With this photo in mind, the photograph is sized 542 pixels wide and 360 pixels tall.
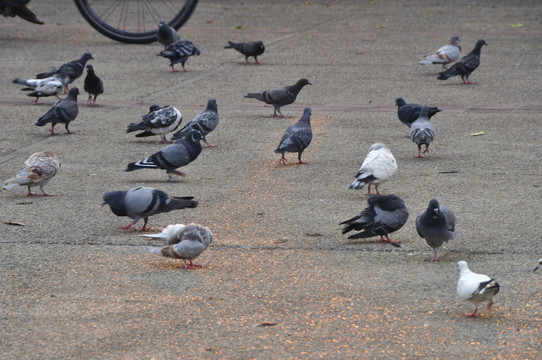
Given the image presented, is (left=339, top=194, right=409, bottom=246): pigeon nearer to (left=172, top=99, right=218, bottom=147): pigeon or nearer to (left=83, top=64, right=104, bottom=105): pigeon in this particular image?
(left=172, top=99, right=218, bottom=147): pigeon

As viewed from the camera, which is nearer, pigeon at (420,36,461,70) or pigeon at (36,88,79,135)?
pigeon at (36,88,79,135)

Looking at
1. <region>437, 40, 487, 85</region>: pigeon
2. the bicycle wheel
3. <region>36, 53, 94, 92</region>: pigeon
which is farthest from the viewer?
the bicycle wheel

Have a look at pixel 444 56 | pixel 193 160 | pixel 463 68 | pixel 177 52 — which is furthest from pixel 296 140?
pixel 444 56

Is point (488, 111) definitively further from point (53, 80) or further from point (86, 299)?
point (86, 299)

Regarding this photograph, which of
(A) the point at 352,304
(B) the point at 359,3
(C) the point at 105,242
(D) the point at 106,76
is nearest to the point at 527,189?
(A) the point at 352,304

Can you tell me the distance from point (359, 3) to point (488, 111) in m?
11.1

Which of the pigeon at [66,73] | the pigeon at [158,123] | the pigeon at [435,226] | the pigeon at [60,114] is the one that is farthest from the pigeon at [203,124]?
the pigeon at [435,226]

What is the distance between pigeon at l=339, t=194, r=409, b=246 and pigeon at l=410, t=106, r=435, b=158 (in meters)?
2.24

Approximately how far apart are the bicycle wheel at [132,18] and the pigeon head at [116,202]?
8.67 m

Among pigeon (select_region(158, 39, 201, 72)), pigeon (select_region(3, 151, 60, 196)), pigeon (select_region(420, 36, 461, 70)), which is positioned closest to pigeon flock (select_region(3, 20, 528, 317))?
pigeon (select_region(3, 151, 60, 196))

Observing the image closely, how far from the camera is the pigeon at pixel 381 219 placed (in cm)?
546

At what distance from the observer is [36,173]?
6.63m

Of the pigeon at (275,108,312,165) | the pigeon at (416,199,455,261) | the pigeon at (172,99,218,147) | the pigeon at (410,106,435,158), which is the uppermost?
the pigeon at (416,199,455,261)

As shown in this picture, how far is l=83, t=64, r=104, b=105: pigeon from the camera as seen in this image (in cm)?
1010
